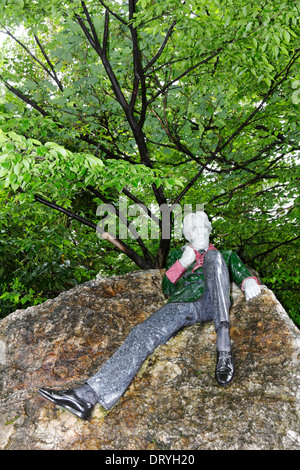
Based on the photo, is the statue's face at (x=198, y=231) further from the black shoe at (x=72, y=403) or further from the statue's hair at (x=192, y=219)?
the black shoe at (x=72, y=403)

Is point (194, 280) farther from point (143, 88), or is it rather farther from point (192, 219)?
point (143, 88)

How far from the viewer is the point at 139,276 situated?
Answer: 4.47 metres

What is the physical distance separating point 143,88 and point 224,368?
3.23m

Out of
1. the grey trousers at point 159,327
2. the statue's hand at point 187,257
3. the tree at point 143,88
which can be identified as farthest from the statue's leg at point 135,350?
the tree at point 143,88

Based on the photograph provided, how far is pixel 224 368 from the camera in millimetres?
2938

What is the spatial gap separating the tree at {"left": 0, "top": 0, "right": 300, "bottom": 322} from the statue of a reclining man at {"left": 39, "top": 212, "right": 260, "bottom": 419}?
0.85 m

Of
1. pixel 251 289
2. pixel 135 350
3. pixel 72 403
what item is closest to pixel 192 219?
pixel 251 289

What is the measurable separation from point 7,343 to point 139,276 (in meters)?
1.73

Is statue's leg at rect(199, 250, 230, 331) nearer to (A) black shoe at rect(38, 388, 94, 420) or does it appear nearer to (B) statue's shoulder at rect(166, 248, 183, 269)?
(B) statue's shoulder at rect(166, 248, 183, 269)

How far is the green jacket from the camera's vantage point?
3.51 m

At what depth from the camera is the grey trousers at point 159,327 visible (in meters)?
2.82

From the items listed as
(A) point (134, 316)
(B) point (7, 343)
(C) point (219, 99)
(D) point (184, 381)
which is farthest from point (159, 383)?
(C) point (219, 99)

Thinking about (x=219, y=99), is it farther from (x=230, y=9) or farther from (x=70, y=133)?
→ (x=70, y=133)

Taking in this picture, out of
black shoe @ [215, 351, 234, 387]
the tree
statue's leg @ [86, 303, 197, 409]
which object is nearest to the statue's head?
the tree
